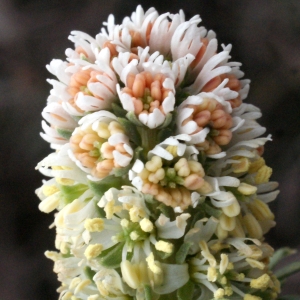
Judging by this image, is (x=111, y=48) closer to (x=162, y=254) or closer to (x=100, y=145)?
(x=100, y=145)

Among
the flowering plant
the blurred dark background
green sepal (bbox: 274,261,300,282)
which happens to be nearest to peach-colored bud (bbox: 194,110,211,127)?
the flowering plant

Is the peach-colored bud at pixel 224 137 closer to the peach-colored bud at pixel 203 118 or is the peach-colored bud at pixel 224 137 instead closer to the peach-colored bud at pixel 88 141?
the peach-colored bud at pixel 203 118

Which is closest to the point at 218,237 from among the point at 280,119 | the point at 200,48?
the point at 200,48

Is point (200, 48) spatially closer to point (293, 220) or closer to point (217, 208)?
point (217, 208)

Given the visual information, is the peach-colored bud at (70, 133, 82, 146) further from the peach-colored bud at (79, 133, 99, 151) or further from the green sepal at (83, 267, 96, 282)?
the green sepal at (83, 267, 96, 282)

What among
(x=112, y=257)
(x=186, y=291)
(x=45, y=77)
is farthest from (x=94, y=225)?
(x=45, y=77)

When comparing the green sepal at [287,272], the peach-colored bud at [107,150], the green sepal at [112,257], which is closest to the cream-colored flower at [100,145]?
the peach-colored bud at [107,150]

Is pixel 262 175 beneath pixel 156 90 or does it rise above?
beneath
